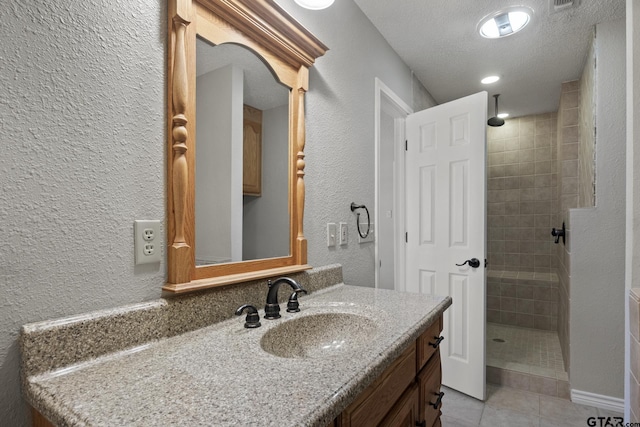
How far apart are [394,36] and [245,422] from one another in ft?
7.49

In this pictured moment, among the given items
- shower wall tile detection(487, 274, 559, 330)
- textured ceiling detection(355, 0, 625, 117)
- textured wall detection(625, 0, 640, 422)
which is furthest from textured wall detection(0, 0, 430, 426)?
shower wall tile detection(487, 274, 559, 330)

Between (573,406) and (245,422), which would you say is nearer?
(245,422)

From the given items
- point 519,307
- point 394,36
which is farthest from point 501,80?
point 519,307

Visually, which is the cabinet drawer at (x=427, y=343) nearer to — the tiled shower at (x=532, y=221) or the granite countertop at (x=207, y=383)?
the granite countertop at (x=207, y=383)

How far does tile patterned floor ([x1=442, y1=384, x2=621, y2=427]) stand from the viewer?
193 centimetres

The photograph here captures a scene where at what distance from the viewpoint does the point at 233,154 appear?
1099mm

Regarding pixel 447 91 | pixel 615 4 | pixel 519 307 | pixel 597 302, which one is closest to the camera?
pixel 615 4

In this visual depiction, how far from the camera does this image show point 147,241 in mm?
835

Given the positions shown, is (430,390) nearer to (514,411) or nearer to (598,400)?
(514,411)

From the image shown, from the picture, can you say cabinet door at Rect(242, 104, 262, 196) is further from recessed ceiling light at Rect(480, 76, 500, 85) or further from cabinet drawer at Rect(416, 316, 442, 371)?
recessed ceiling light at Rect(480, 76, 500, 85)

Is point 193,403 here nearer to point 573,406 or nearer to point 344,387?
point 344,387

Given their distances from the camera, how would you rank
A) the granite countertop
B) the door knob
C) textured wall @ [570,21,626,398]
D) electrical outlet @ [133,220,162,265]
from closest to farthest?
1. the granite countertop
2. electrical outlet @ [133,220,162,265]
3. textured wall @ [570,21,626,398]
4. the door knob

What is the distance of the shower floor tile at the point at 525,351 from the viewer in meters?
2.42

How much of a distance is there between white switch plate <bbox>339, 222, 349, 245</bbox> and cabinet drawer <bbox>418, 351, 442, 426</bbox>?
65 centimetres
